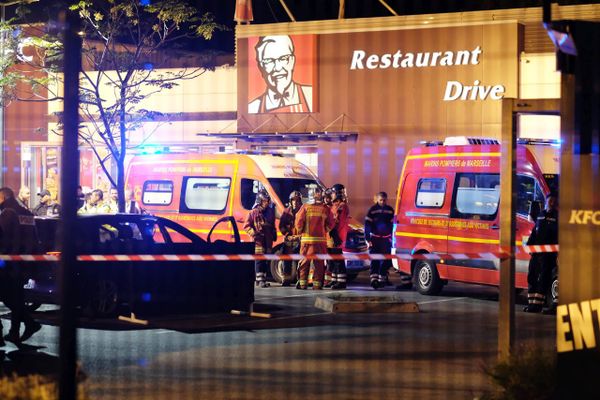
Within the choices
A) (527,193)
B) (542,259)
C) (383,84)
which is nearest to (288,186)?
(527,193)

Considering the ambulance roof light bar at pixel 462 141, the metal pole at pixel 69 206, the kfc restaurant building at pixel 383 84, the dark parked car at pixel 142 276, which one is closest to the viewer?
the metal pole at pixel 69 206

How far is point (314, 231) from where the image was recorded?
1859 cm

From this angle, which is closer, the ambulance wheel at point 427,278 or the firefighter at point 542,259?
the firefighter at point 542,259

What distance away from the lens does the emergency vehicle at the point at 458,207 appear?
54.6 feet

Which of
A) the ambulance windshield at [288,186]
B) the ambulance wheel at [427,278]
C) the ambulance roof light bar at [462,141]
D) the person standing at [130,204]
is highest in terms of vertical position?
the ambulance roof light bar at [462,141]

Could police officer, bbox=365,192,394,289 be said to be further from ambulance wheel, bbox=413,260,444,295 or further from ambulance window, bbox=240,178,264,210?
ambulance window, bbox=240,178,264,210

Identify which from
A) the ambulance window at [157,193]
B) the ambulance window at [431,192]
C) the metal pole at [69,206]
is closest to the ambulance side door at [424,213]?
the ambulance window at [431,192]

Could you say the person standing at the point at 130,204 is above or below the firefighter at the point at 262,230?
above

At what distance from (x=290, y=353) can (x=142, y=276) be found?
124 inches

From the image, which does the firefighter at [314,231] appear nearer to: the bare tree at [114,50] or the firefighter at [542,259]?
the firefighter at [542,259]

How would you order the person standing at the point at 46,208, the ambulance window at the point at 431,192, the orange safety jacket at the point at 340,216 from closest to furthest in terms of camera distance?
the ambulance window at the point at 431,192 < the orange safety jacket at the point at 340,216 < the person standing at the point at 46,208

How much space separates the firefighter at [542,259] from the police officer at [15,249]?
6.97m

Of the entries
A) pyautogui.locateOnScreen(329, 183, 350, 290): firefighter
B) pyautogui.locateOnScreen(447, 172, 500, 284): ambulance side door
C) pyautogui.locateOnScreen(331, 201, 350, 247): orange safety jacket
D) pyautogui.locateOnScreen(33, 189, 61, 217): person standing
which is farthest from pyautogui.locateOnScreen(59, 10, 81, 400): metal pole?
pyautogui.locateOnScreen(33, 189, 61, 217): person standing

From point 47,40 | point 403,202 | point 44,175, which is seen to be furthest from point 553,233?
point 44,175
